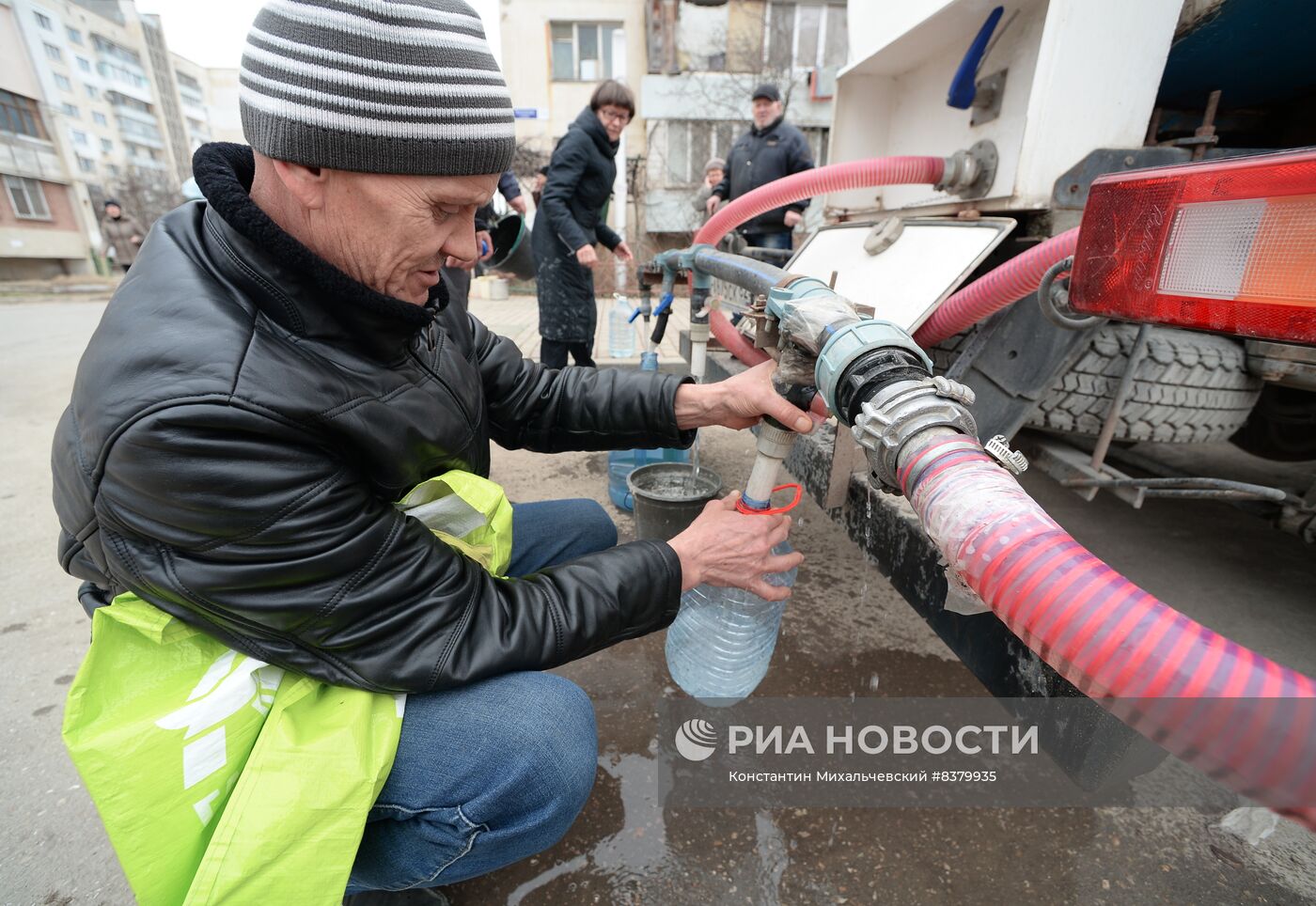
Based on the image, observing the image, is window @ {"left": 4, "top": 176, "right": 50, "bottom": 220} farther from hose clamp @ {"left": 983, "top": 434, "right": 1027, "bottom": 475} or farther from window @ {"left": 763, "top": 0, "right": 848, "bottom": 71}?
hose clamp @ {"left": 983, "top": 434, "right": 1027, "bottom": 475}

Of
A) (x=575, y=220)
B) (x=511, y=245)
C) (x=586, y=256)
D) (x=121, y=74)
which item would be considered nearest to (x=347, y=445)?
(x=586, y=256)

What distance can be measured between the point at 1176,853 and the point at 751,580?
3.93 ft

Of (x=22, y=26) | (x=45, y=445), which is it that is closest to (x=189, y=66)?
(x=22, y=26)

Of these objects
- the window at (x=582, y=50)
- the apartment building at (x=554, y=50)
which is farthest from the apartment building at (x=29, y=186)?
the window at (x=582, y=50)

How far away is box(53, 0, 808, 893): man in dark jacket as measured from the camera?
0.88 meters

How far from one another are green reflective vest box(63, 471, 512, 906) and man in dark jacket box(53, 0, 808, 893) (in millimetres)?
43

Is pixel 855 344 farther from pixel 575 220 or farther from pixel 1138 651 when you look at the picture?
pixel 575 220

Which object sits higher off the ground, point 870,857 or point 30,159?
point 30,159

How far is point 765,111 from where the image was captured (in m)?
5.32

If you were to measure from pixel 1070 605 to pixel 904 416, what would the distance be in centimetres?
30

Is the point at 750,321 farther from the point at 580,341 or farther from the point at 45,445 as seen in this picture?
the point at 45,445

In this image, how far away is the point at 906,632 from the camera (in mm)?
2223

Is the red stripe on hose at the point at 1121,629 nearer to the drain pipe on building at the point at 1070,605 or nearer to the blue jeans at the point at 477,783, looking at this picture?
the drain pipe on building at the point at 1070,605

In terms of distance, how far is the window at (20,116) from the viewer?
79.7 feet
